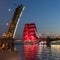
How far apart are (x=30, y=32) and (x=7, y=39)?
104486 millimetres

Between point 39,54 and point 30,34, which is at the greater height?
point 30,34

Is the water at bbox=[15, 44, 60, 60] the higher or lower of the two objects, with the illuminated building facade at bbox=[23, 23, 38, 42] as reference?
lower

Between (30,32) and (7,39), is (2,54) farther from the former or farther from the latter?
(30,32)

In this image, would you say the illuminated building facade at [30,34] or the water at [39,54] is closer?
the water at [39,54]

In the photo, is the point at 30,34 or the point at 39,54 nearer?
the point at 39,54

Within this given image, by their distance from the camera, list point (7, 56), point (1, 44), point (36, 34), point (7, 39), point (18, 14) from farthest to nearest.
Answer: point (36, 34)
point (18, 14)
point (1, 44)
point (7, 39)
point (7, 56)

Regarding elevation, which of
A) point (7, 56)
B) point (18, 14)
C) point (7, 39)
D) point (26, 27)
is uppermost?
point (26, 27)

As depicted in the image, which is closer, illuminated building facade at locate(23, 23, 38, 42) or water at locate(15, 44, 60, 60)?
water at locate(15, 44, 60, 60)

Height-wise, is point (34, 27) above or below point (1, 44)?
above

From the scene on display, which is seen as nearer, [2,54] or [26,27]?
[2,54]

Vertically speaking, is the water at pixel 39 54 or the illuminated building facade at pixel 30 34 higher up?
the illuminated building facade at pixel 30 34

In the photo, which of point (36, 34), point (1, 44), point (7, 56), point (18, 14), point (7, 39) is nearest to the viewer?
point (7, 56)

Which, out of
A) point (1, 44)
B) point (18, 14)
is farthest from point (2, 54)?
point (18, 14)

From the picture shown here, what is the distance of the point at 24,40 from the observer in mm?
120875
